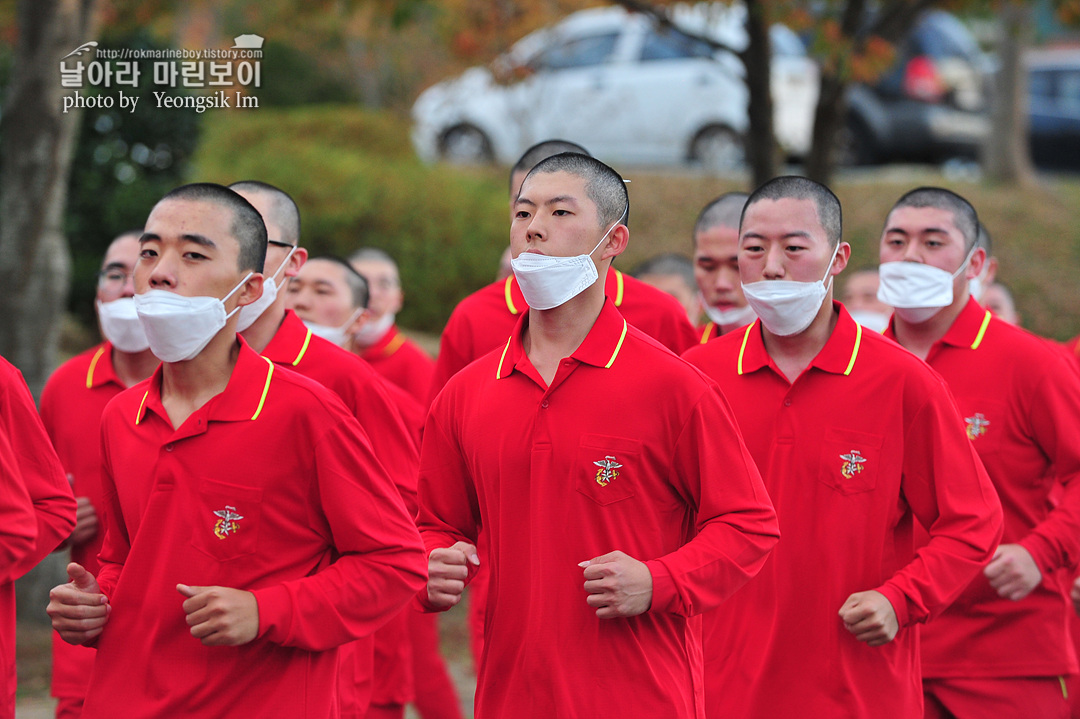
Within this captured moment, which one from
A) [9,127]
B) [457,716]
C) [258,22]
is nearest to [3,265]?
[9,127]

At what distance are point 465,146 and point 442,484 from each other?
584 inches

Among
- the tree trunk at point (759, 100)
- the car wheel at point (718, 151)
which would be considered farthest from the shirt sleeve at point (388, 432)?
the car wheel at point (718, 151)

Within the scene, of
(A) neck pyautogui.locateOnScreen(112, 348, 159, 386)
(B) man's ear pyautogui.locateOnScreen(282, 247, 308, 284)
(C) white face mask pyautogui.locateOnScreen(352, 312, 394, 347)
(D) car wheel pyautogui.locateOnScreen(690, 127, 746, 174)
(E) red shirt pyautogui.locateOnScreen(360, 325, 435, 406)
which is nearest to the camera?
(B) man's ear pyautogui.locateOnScreen(282, 247, 308, 284)

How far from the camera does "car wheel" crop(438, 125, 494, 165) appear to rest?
1811cm

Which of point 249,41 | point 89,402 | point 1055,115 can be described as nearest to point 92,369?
point 89,402

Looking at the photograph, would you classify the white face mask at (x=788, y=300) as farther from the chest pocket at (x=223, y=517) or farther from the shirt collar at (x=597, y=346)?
the chest pocket at (x=223, y=517)

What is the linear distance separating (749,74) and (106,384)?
6.10 metres

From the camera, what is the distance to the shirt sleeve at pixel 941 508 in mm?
3965

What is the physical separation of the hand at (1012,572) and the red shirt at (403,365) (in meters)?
3.45

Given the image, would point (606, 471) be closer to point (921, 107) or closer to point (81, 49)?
point (81, 49)

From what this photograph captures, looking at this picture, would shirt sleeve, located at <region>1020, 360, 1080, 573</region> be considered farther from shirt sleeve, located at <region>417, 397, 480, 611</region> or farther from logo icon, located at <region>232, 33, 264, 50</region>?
logo icon, located at <region>232, 33, 264, 50</region>

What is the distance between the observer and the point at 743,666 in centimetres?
415

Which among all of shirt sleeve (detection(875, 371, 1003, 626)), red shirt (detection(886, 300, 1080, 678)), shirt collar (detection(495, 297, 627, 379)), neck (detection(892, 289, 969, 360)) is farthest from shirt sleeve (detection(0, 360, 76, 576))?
neck (detection(892, 289, 969, 360))

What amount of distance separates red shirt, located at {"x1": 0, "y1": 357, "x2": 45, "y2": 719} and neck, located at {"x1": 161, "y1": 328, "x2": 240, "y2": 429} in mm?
558
